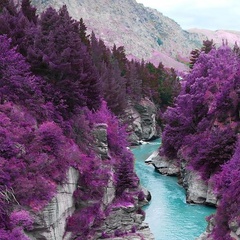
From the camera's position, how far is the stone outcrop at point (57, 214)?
72.4ft

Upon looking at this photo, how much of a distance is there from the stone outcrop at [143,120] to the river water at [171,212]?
2751 cm

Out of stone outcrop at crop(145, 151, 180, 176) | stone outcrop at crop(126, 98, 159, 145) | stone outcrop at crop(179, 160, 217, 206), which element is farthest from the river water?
stone outcrop at crop(126, 98, 159, 145)

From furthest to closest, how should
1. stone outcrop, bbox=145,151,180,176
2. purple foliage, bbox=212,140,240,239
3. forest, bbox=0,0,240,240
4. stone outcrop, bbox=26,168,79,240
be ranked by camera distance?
1. stone outcrop, bbox=145,151,180,176
2. purple foliage, bbox=212,140,240,239
3. forest, bbox=0,0,240,240
4. stone outcrop, bbox=26,168,79,240

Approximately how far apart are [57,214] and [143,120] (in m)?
57.8

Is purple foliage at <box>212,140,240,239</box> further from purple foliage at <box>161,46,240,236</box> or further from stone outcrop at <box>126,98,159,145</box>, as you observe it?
stone outcrop at <box>126,98,159,145</box>

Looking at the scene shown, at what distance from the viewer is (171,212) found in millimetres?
36781

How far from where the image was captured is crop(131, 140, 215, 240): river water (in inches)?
1258

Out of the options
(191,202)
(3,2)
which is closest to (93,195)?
(191,202)

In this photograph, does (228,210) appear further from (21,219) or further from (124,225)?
(21,219)

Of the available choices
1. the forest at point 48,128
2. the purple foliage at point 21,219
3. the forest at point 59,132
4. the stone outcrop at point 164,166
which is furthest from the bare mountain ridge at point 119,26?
the purple foliage at point 21,219

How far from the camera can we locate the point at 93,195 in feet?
92.6

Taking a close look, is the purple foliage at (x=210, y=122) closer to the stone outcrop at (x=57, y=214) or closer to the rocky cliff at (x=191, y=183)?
the rocky cliff at (x=191, y=183)

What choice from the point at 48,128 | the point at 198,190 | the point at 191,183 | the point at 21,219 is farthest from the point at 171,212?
the point at 21,219

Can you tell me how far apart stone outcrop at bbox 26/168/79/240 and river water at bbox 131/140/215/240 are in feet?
28.3
